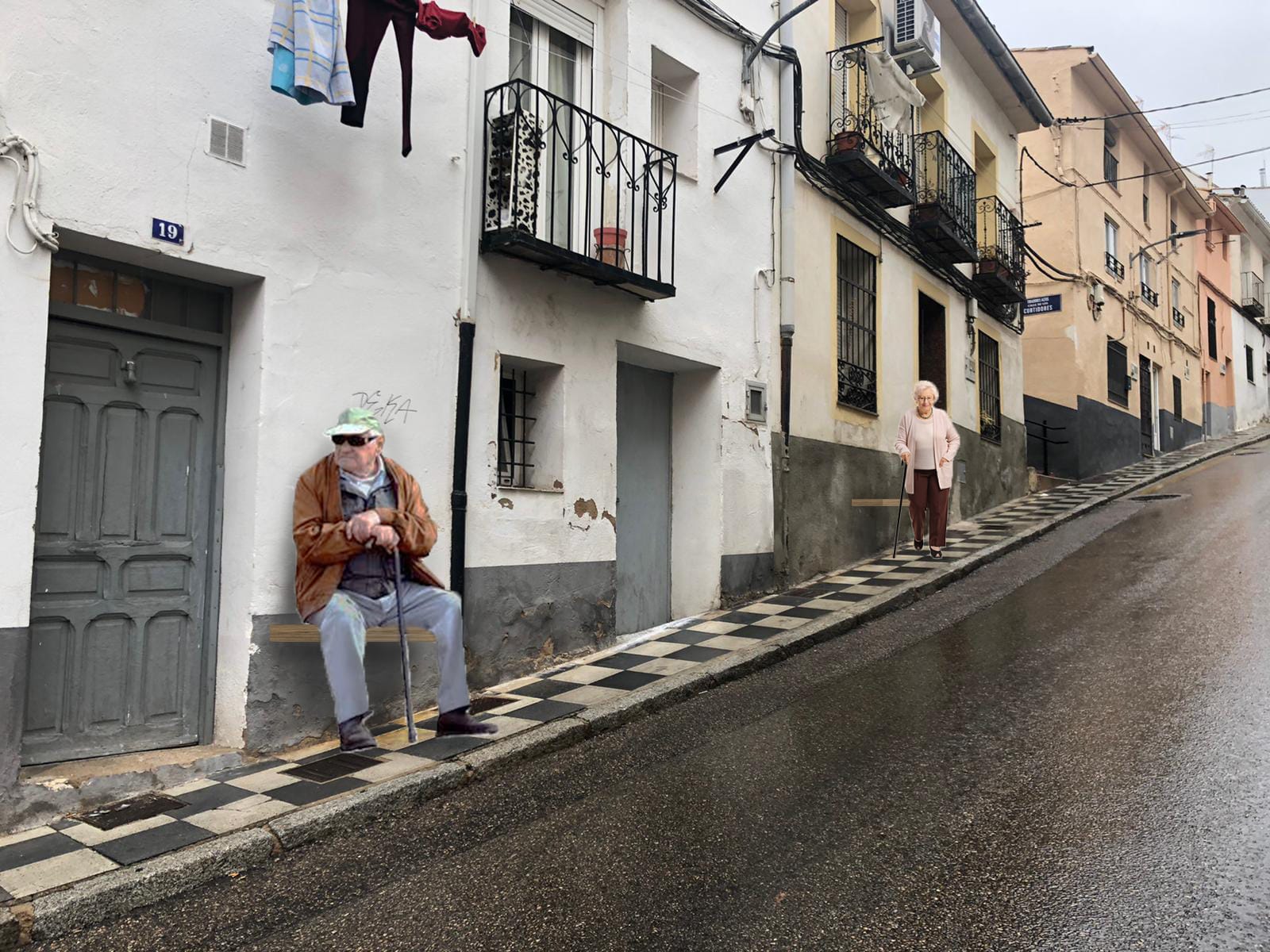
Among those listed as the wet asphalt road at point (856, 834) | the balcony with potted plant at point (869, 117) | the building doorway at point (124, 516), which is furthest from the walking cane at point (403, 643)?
the balcony with potted plant at point (869, 117)

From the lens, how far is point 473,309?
6176mm

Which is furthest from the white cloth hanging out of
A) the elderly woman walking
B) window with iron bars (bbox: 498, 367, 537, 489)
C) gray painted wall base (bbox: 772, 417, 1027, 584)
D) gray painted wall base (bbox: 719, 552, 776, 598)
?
window with iron bars (bbox: 498, 367, 537, 489)

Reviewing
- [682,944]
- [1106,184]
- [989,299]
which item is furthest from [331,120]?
[1106,184]

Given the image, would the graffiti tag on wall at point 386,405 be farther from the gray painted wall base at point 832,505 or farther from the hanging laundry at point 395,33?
the gray painted wall base at point 832,505

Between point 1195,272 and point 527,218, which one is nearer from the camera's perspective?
point 527,218

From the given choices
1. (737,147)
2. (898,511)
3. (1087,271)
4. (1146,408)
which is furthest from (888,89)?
(1146,408)

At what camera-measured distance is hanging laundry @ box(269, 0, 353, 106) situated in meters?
4.77

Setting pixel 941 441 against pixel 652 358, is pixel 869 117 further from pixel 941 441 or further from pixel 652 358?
pixel 652 358

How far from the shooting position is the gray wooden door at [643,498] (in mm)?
8172

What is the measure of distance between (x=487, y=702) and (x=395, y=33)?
4.00 m

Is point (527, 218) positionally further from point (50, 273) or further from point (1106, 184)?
point (1106, 184)

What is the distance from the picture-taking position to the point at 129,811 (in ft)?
13.5

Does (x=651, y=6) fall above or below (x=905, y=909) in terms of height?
above

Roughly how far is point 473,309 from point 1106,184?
1944 centimetres
